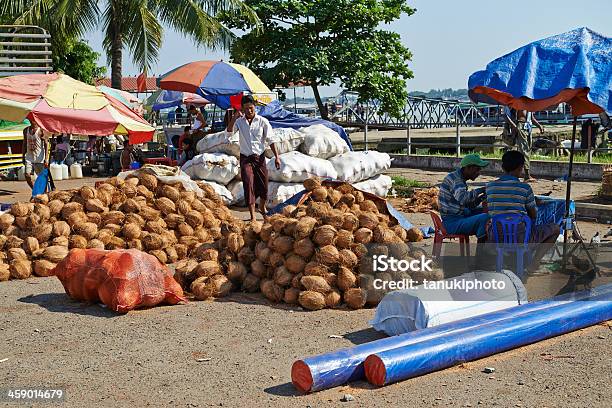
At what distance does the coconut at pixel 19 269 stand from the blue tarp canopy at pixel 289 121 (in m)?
6.52

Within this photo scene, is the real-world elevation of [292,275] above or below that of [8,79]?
below

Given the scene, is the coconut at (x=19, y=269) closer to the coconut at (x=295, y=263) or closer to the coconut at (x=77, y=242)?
the coconut at (x=77, y=242)

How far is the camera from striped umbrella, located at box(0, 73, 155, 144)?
34.2 ft

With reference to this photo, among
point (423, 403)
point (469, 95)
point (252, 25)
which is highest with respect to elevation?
point (252, 25)

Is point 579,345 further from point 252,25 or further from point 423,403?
point 252,25

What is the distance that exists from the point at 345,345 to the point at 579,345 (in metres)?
1.69

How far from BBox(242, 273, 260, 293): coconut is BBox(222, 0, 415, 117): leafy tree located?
51.3 ft

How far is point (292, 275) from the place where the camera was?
6867mm

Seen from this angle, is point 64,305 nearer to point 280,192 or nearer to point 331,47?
point 280,192

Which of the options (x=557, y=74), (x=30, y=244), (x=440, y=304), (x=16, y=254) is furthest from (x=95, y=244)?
(x=557, y=74)

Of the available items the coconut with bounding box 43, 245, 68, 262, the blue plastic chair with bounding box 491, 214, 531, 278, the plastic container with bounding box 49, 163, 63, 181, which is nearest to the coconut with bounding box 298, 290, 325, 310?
the blue plastic chair with bounding box 491, 214, 531, 278

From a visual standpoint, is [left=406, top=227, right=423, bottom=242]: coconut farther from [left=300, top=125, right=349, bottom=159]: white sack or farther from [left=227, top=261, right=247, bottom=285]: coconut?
[left=300, top=125, right=349, bottom=159]: white sack

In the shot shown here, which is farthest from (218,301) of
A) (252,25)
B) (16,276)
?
(252,25)

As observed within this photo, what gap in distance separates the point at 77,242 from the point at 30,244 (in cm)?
52
